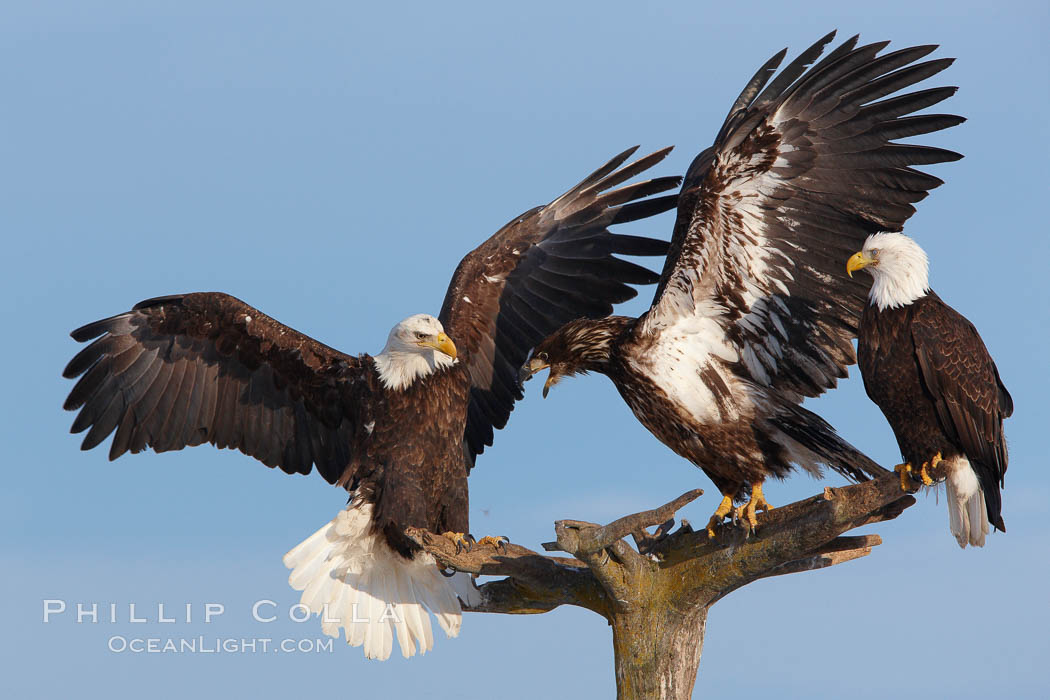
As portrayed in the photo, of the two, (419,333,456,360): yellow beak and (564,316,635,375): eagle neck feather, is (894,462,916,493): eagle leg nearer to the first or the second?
(564,316,635,375): eagle neck feather

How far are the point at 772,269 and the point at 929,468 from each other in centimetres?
160

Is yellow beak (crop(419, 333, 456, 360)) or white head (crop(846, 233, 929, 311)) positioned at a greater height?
yellow beak (crop(419, 333, 456, 360))

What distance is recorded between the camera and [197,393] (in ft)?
27.9

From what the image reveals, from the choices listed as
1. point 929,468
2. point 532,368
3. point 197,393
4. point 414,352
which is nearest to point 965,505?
point 929,468

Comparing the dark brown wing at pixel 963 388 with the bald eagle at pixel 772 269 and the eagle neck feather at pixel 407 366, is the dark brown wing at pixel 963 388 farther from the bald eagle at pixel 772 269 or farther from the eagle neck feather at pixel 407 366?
the eagle neck feather at pixel 407 366

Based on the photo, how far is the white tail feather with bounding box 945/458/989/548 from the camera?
654 cm

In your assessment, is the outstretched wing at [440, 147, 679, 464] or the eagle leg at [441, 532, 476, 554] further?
the outstretched wing at [440, 147, 679, 464]

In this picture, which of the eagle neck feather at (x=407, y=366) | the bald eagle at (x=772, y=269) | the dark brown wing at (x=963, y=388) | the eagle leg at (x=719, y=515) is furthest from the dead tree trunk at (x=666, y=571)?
the eagle neck feather at (x=407, y=366)

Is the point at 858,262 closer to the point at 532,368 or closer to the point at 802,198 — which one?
the point at 802,198

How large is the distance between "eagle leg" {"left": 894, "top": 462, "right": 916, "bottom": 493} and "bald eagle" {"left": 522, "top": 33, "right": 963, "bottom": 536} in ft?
2.73

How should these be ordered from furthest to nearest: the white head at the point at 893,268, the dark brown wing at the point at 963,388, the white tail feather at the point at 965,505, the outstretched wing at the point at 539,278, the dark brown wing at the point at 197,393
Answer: the outstretched wing at the point at 539,278 → the dark brown wing at the point at 197,393 → the white head at the point at 893,268 → the white tail feather at the point at 965,505 → the dark brown wing at the point at 963,388

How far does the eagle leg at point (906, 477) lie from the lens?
21.2 feet

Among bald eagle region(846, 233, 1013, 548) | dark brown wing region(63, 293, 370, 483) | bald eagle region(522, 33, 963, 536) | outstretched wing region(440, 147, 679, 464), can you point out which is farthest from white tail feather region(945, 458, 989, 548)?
dark brown wing region(63, 293, 370, 483)

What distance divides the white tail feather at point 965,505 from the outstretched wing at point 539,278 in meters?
3.26
